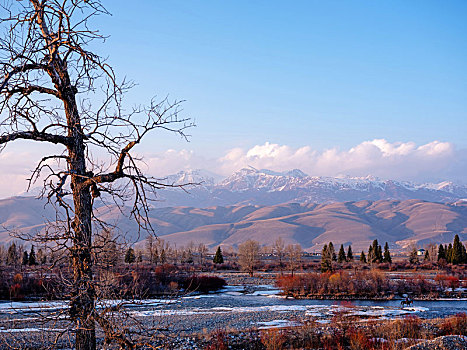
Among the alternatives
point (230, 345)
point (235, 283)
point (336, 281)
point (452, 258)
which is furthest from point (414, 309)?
point (452, 258)

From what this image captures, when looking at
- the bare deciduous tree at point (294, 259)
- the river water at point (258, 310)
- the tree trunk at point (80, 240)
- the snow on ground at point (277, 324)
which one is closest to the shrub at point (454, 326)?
the river water at point (258, 310)

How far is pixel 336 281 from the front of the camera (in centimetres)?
4328

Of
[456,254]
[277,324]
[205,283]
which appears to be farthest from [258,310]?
[456,254]

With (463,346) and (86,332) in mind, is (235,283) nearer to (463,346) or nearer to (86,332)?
(463,346)

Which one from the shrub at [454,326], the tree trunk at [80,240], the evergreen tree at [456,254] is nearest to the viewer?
the tree trunk at [80,240]

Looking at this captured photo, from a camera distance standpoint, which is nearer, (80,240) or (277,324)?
(80,240)

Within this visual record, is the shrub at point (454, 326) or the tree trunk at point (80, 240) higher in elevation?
the tree trunk at point (80, 240)

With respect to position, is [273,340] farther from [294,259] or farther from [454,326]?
[294,259]

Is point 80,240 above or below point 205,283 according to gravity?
above

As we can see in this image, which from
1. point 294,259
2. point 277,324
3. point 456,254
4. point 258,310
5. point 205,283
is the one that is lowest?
point 258,310

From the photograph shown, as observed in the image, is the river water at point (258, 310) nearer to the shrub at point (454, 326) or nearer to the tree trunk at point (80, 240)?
the shrub at point (454, 326)

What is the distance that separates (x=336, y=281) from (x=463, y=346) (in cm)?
2875

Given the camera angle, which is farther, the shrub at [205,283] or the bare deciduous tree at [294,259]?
the bare deciduous tree at [294,259]

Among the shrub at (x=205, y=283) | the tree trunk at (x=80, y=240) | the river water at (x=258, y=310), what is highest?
the tree trunk at (x=80, y=240)
